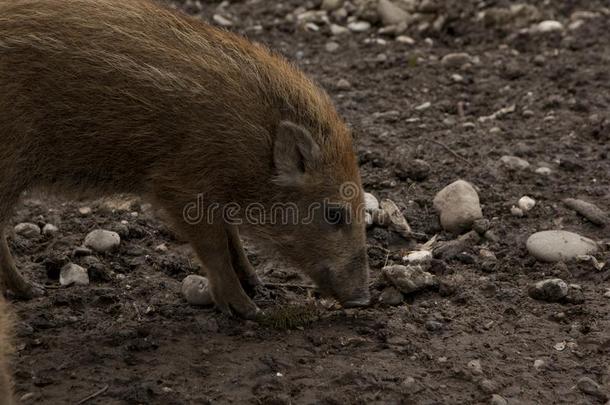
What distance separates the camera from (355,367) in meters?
4.65

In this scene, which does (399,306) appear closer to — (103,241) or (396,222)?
(396,222)

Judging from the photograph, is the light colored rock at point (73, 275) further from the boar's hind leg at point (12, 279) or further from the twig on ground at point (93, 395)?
the twig on ground at point (93, 395)

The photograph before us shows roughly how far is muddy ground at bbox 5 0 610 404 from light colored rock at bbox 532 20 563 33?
0.84 meters

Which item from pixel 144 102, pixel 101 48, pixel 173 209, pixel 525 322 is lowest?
pixel 525 322

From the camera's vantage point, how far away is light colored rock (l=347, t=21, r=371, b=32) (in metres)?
9.70

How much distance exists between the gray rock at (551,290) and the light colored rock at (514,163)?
5.44ft

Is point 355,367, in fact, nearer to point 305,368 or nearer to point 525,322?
point 305,368

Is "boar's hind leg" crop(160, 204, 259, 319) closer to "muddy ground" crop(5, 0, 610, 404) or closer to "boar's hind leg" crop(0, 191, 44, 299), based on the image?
"muddy ground" crop(5, 0, 610, 404)

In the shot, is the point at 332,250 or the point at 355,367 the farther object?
the point at 332,250

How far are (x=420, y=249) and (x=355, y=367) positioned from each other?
4.94 ft

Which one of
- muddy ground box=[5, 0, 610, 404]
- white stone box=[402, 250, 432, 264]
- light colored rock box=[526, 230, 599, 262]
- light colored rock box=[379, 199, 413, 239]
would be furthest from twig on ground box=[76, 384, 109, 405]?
light colored rock box=[526, 230, 599, 262]

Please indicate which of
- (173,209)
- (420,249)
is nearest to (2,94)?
(173,209)

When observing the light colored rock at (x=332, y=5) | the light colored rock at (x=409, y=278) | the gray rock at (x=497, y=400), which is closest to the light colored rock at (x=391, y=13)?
the light colored rock at (x=332, y=5)

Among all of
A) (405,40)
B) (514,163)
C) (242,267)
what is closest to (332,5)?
(405,40)
